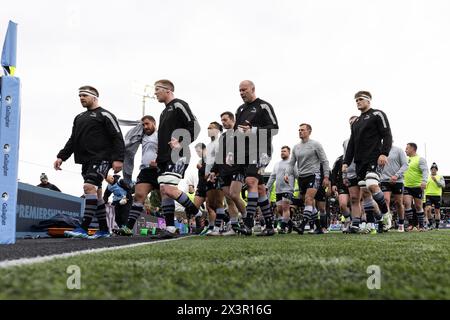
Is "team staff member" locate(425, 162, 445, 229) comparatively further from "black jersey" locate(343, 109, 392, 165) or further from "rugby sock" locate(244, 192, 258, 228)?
"rugby sock" locate(244, 192, 258, 228)

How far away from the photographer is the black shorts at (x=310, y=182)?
30.0ft

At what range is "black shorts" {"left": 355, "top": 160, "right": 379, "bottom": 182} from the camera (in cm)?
775

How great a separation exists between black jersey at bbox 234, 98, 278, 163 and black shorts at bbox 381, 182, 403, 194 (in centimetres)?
505

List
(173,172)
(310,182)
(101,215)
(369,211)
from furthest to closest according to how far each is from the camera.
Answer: (310,182) → (369,211) → (101,215) → (173,172)

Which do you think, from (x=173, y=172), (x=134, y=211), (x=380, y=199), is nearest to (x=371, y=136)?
(x=380, y=199)

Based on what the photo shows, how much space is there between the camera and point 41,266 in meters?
2.34

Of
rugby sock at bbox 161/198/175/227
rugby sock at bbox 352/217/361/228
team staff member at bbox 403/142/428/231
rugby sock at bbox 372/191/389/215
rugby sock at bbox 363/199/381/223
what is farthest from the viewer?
team staff member at bbox 403/142/428/231

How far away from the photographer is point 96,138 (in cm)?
653

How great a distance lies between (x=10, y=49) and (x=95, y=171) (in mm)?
1860

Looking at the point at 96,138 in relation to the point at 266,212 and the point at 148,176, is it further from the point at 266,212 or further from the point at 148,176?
the point at 266,212

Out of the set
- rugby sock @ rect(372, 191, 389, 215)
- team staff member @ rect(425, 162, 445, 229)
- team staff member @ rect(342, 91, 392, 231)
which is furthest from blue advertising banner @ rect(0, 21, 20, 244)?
team staff member @ rect(425, 162, 445, 229)

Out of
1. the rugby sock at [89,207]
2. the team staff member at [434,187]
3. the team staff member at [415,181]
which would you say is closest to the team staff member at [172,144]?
the rugby sock at [89,207]

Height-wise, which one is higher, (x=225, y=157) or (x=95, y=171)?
(x=225, y=157)
